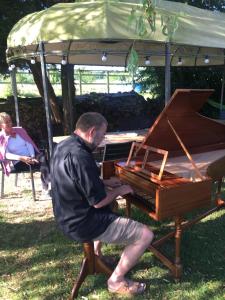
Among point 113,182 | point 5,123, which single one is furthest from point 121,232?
point 5,123

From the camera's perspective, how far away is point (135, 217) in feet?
16.3

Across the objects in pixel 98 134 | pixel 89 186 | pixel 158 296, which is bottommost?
pixel 158 296

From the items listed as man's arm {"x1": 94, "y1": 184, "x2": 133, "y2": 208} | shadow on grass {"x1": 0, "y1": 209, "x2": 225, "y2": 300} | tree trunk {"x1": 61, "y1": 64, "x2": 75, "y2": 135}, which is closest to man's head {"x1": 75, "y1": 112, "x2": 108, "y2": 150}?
man's arm {"x1": 94, "y1": 184, "x2": 133, "y2": 208}

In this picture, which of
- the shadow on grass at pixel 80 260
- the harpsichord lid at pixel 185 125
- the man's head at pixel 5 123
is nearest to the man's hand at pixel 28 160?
the man's head at pixel 5 123

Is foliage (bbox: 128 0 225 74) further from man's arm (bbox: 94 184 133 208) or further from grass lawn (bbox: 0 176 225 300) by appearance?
grass lawn (bbox: 0 176 225 300)

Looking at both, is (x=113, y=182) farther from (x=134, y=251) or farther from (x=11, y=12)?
(x=11, y=12)

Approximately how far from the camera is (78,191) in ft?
9.77

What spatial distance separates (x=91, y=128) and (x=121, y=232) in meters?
0.87

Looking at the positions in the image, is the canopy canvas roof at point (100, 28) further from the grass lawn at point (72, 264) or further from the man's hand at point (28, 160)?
the grass lawn at point (72, 264)

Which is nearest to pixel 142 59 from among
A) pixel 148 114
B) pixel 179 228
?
pixel 148 114

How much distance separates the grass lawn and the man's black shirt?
2.38 feet

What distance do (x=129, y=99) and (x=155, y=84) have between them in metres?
1.99

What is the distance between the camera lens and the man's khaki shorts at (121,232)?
311 centimetres

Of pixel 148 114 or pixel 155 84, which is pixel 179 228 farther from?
pixel 155 84
